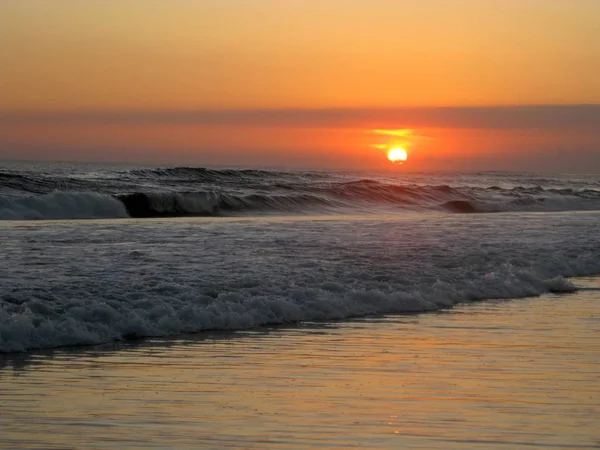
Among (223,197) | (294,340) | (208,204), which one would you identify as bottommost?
(294,340)

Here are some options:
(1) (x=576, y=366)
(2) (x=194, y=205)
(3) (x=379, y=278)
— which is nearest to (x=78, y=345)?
(1) (x=576, y=366)

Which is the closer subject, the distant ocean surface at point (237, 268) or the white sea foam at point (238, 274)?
the white sea foam at point (238, 274)

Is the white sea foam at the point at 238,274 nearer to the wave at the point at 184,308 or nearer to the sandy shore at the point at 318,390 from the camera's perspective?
the wave at the point at 184,308

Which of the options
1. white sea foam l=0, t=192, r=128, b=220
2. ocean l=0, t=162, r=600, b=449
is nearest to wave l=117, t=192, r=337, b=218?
white sea foam l=0, t=192, r=128, b=220

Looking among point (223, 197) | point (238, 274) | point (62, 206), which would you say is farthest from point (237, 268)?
point (223, 197)

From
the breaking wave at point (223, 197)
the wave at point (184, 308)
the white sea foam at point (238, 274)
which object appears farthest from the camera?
the breaking wave at point (223, 197)

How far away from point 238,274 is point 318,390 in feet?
21.5

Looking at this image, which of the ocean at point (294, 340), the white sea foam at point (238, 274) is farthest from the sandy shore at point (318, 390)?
the white sea foam at point (238, 274)

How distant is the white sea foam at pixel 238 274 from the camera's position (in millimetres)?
10492

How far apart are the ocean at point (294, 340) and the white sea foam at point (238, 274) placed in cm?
4

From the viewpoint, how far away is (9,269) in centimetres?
1378

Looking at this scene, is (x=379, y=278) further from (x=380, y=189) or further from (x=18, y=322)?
(x=380, y=189)

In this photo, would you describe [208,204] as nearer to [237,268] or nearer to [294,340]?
[237,268]

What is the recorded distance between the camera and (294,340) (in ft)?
33.0
